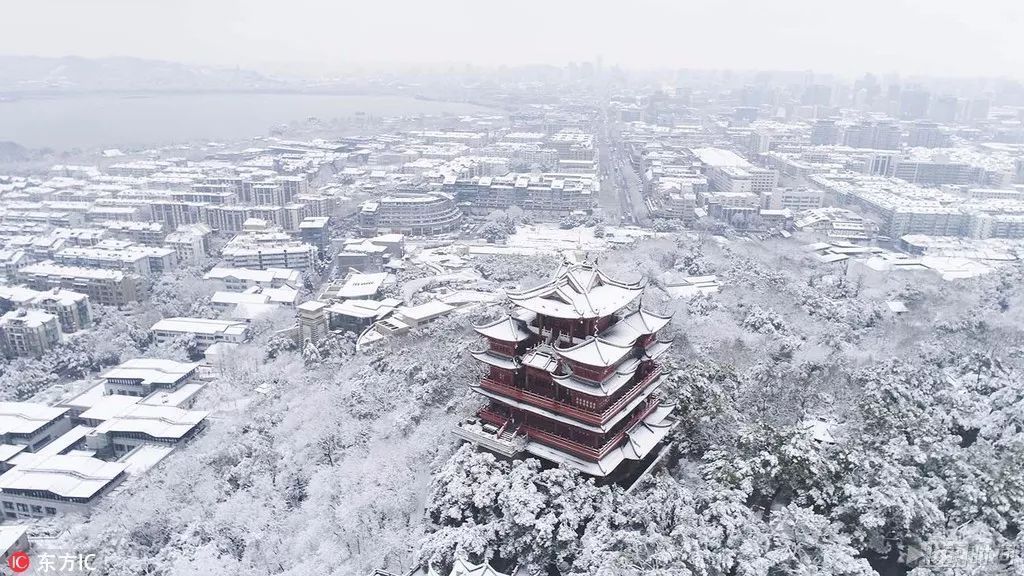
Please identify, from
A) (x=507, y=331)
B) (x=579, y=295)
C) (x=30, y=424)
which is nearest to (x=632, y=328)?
(x=579, y=295)

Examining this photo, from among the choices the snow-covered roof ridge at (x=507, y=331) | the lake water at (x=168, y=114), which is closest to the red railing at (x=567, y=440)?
the snow-covered roof ridge at (x=507, y=331)

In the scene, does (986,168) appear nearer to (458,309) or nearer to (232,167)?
(458,309)

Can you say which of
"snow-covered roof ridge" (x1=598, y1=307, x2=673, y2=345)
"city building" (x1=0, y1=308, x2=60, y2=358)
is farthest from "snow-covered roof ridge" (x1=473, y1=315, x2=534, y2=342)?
"city building" (x1=0, y1=308, x2=60, y2=358)

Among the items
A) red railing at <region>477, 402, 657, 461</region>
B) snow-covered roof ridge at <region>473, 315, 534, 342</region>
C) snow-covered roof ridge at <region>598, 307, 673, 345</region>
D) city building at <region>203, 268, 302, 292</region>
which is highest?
snow-covered roof ridge at <region>598, 307, 673, 345</region>

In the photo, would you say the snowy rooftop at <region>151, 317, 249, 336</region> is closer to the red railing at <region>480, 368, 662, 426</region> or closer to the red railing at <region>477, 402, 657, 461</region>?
the red railing at <region>477, 402, 657, 461</region>

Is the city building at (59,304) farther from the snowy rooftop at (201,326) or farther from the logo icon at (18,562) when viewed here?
the logo icon at (18,562)

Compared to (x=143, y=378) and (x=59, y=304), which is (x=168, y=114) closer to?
(x=59, y=304)
